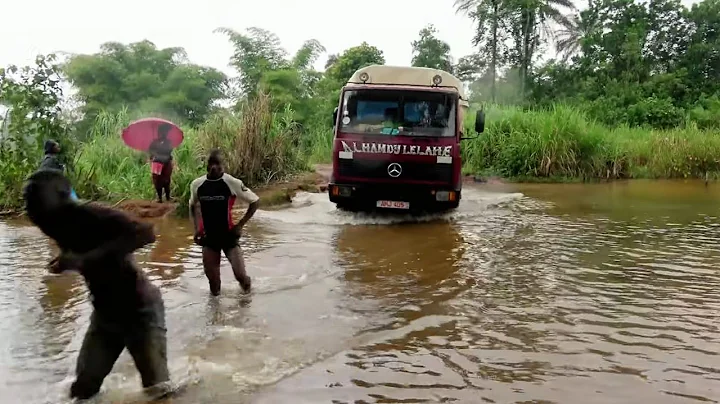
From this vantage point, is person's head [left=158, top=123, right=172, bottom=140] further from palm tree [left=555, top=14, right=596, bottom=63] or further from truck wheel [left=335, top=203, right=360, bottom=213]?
palm tree [left=555, top=14, right=596, bottom=63]

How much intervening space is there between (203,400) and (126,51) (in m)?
23.0

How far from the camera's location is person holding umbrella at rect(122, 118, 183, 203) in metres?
11.2

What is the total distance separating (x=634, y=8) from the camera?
29000 millimetres

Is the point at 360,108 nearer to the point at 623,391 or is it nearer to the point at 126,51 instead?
the point at 623,391

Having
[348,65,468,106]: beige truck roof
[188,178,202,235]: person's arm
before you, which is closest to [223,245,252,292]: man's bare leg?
[188,178,202,235]: person's arm

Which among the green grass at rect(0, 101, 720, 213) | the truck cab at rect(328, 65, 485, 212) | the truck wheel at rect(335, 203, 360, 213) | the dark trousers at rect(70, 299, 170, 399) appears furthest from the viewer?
the green grass at rect(0, 101, 720, 213)

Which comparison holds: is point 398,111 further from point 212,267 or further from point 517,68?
point 517,68

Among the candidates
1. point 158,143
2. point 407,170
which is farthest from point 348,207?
point 158,143

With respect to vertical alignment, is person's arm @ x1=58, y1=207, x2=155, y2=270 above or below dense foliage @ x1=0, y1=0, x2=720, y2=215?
below

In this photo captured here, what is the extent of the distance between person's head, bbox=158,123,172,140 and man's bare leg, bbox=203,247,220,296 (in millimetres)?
5561

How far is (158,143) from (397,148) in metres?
3.91

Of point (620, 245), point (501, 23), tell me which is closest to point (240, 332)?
point (620, 245)

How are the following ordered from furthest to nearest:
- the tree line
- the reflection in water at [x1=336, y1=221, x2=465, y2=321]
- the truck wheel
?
the tree line, the truck wheel, the reflection in water at [x1=336, y1=221, x2=465, y2=321]

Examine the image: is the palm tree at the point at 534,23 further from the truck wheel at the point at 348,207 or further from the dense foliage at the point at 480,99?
the truck wheel at the point at 348,207
